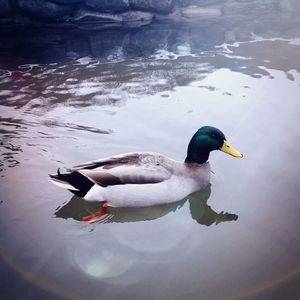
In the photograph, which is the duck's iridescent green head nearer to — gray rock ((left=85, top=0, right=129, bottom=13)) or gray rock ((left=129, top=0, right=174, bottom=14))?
gray rock ((left=85, top=0, right=129, bottom=13))

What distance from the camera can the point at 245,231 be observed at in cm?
366

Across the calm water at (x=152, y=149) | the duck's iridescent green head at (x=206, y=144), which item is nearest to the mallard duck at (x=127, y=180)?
the calm water at (x=152, y=149)

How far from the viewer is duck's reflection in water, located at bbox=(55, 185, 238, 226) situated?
12.6 ft

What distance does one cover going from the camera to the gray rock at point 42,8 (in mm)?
10562

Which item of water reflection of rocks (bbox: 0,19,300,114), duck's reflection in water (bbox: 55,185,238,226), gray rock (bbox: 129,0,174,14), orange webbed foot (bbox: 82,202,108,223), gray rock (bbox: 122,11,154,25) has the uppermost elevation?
gray rock (bbox: 129,0,174,14)

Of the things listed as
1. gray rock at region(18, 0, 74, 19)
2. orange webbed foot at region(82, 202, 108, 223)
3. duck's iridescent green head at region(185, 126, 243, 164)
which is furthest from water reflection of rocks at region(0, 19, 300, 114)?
orange webbed foot at region(82, 202, 108, 223)

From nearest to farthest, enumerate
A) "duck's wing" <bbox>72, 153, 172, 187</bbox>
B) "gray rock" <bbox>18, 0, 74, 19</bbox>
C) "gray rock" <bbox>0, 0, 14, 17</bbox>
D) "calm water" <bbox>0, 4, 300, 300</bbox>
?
"calm water" <bbox>0, 4, 300, 300</bbox> < "duck's wing" <bbox>72, 153, 172, 187</bbox> < "gray rock" <bbox>0, 0, 14, 17</bbox> < "gray rock" <bbox>18, 0, 74, 19</bbox>

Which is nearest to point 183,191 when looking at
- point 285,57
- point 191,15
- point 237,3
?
point 285,57

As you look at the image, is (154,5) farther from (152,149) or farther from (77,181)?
(77,181)

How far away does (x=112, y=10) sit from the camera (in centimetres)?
1126

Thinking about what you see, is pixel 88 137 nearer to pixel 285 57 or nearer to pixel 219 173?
pixel 219 173

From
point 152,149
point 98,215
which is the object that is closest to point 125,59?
point 152,149

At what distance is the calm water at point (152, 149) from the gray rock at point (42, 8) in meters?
1.62

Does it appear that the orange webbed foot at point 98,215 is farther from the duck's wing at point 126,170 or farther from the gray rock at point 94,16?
the gray rock at point 94,16
